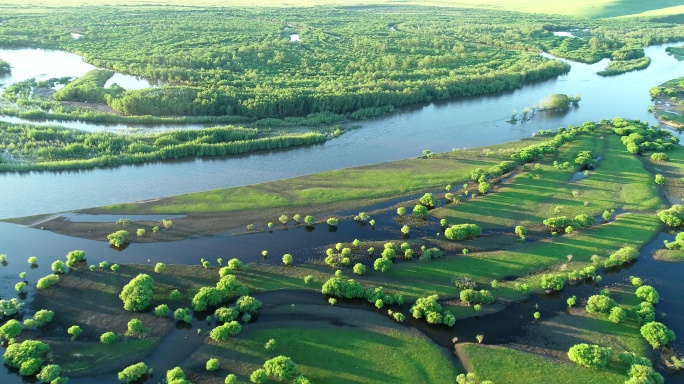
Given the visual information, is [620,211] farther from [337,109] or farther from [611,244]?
[337,109]

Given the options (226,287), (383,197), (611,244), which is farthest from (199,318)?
(611,244)

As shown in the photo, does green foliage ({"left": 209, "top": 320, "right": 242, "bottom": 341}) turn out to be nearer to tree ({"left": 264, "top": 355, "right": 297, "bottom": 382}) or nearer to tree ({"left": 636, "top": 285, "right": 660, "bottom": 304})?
tree ({"left": 264, "top": 355, "right": 297, "bottom": 382})

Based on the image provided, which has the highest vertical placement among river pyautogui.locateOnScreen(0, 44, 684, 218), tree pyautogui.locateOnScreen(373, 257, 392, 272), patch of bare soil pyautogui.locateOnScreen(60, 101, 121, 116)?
patch of bare soil pyautogui.locateOnScreen(60, 101, 121, 116)

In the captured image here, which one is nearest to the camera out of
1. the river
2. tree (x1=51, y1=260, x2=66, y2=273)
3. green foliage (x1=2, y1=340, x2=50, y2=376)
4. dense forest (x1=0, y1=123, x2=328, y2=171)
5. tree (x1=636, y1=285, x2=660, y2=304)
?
green foliage (x1=2, y1=340, x2=50, y2=376)

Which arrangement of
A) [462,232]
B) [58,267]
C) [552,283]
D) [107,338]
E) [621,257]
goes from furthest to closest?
[462,232], [621,257], [58,267], [552,283], [107,338]

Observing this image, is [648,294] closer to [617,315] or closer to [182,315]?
[617,315]

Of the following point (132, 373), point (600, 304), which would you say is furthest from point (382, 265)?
point (132, 373)

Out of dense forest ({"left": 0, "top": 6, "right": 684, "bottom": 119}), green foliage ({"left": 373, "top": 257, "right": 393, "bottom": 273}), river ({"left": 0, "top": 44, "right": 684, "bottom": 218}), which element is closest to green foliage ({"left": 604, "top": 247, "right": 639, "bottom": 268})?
green foliage ({"left": 373, "top": 257, "right": 393, "bottom": 273})
